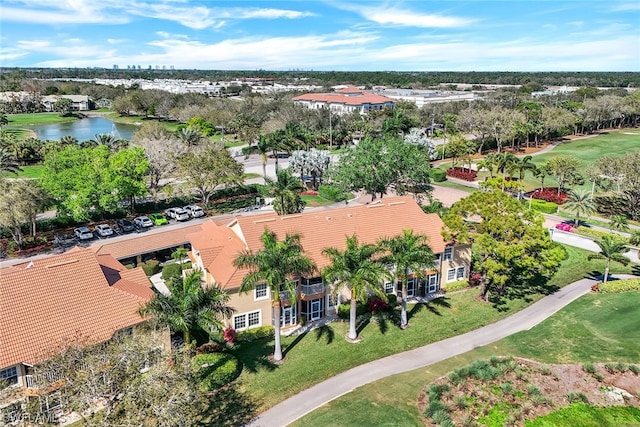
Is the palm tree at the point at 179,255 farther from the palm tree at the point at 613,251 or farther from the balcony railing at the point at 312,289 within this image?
the palm tree at the point at 613,251

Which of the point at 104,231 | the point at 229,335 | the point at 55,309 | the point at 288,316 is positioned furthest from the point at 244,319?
the point at 104,231

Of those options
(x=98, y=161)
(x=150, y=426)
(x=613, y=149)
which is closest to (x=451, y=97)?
(x=613, y=149)

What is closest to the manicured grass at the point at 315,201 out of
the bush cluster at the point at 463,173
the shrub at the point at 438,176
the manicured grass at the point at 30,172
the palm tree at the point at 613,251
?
the shrub at the point at 438,176

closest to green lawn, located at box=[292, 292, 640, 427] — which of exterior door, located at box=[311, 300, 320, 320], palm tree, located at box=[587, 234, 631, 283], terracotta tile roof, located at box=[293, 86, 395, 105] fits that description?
palm tree, located at box=[587, 234, 631, 283]

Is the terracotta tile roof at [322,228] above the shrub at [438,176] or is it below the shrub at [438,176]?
above

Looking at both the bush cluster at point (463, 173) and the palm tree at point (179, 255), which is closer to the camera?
the palm tree at point (179, 255)

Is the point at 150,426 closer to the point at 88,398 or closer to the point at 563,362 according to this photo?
the point at 88,398
